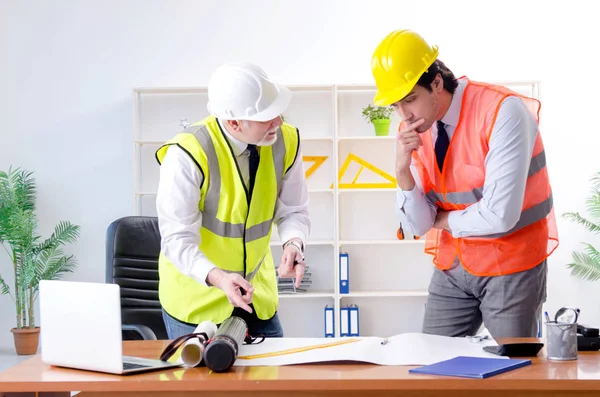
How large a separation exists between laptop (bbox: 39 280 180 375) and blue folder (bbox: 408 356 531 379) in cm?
65

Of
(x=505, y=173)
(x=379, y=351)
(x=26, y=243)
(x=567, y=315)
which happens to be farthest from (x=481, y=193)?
(x=26, y=243)

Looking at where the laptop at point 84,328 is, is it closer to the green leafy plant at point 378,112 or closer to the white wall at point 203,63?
the green leafy plant at point 378,112

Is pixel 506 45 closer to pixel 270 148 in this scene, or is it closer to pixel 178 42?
pixel 178 42

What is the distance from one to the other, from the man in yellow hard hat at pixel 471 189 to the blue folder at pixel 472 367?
0.56 metres

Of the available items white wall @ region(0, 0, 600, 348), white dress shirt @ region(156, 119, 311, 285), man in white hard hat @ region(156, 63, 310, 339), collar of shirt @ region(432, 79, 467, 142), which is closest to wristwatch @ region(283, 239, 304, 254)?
man in white hard hat @ region(156, 63, 310, 339)

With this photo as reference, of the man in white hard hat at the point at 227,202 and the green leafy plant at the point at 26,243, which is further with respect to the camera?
the green leafy plant at the point at 26,243

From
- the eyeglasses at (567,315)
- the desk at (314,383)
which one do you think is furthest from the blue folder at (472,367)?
the eyeglasses at (567,315)

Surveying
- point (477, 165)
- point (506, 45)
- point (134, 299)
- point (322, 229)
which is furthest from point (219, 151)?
point (506, 45)

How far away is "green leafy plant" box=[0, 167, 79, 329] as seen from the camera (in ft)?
17.9

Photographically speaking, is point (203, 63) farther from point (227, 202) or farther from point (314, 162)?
point (227, 202)

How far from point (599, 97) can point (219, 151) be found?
169 inches

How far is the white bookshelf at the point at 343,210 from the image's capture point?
5.80m

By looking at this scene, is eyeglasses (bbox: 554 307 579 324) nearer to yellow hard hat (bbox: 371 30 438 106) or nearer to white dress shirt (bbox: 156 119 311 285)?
yellow hard hat (bbox: 371 30 438 106)

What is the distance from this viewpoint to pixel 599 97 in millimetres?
5699
